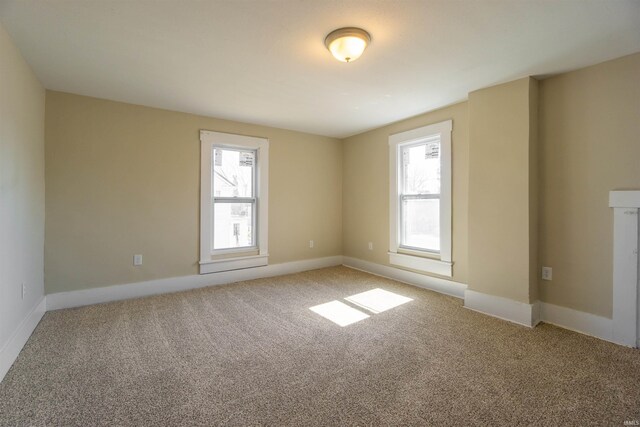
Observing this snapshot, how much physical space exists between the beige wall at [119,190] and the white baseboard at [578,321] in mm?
4094

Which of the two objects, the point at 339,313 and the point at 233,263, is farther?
the point at 233,263

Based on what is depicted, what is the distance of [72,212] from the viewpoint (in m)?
3.21

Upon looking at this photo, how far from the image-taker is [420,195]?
159 inches

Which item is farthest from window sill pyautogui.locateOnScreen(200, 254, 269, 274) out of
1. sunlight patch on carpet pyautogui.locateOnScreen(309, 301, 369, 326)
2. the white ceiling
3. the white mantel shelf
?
the white mantel shelf

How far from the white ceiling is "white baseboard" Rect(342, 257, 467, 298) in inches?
88.8

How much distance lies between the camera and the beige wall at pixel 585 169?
2.38 metres

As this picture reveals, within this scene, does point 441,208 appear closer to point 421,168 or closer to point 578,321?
point 421,168

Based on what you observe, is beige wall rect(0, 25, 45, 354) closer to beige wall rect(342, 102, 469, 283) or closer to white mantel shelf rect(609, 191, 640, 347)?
beige wall rect(342, 102, 469, 283)

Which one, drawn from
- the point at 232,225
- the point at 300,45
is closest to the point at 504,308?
the point at 300,45

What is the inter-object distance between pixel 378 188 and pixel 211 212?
8.41ft

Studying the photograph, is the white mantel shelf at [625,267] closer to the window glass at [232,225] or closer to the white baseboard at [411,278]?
the white baseboard at [411,278]

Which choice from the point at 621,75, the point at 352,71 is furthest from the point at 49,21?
the point at 621,75

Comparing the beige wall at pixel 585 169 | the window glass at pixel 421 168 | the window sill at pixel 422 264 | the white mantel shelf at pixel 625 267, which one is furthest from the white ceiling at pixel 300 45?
the window sill at pixel 422 264

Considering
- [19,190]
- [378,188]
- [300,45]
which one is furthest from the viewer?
[378,188]
